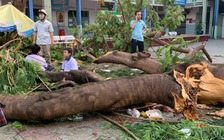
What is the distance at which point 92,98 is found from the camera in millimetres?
3045

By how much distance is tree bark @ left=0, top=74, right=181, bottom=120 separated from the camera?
2.99 metres

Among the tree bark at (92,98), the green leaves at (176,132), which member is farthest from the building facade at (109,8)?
the green leaves at (176,132)

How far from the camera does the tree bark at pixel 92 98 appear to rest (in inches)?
118

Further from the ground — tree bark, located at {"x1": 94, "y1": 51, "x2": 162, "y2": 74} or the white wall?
the white wall

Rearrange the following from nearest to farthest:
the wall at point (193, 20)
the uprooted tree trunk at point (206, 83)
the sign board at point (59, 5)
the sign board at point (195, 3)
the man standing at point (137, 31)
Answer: the uprooted tree trunk at point (206, 83) < the man standing at point (137, 31) < the sign board at point (59, 5) < the sign board at point (195, 3) < the wall at point (193, 20)

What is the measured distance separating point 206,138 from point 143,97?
908mm

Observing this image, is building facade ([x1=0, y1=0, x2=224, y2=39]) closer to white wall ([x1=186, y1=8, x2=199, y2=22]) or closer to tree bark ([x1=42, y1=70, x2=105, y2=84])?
white wall ([x1=186, y1=8, x2=199, y2=22])

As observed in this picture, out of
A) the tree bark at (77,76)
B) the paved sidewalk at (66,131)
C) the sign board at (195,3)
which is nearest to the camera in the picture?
the paved sidewalk at (66,131)

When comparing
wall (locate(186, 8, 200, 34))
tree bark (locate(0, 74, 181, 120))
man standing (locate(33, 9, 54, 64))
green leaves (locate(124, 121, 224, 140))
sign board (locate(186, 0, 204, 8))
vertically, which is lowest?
green leaves (locate(124, 121, 224, 140))

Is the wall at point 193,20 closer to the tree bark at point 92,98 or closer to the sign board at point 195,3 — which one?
the sign board at point 195,3

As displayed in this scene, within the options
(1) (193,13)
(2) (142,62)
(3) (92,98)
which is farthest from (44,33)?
(1) (193,13)

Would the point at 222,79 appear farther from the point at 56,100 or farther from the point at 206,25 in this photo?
the point at 206,25

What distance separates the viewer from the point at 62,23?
1800cm

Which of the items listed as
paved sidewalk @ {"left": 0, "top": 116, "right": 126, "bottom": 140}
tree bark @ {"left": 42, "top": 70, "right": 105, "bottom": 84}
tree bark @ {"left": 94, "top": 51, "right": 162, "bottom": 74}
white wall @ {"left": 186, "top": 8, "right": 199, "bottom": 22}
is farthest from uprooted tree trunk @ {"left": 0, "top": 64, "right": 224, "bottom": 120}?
white wall @ {"left": 186, "top": 8, "right": 199, "bottom": 22}
